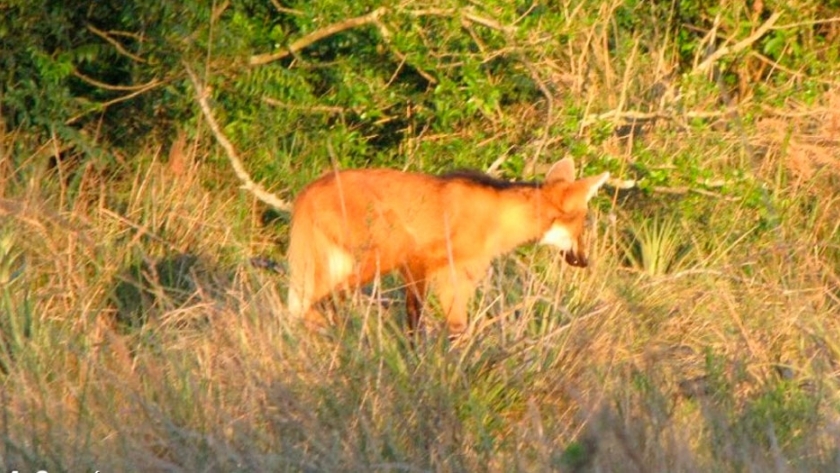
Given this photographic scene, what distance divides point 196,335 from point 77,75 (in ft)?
11.9

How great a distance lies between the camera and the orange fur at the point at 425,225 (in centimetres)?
744

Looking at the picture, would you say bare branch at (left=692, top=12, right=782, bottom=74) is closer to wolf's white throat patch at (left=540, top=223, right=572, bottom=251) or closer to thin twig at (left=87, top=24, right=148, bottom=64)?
wolf's white throat patch at (left=540, top=223, right=572, bottom=251)

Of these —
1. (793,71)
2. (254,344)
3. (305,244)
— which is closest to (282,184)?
(305,244)

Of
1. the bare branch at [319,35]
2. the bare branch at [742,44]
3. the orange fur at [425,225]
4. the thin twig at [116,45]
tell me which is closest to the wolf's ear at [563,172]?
the orange fur at [425,225]

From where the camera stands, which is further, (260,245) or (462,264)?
(260,245)

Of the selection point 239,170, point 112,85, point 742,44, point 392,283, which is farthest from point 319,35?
point 742,44

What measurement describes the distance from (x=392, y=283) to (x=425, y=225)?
27.5 inches

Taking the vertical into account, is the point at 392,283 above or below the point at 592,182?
below

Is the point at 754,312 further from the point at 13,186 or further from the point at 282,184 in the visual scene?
the point at 13,186

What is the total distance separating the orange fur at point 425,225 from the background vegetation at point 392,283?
19 centimetres

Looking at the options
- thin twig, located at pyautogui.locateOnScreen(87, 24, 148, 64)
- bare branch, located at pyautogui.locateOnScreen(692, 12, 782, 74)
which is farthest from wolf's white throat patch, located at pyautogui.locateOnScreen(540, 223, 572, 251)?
thin twig, located at pyautogui.locateOnScreen(87, 24, 148, 64)

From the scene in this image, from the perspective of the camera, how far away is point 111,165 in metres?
9.75

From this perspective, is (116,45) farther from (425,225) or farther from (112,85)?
(425,225)

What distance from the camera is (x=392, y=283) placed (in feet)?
27.3
